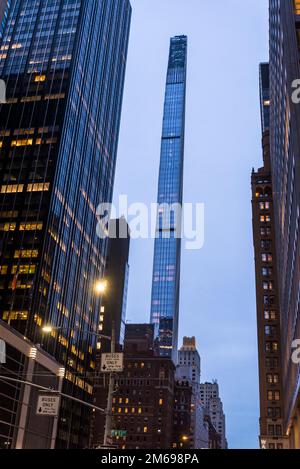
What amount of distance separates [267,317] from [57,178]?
201 ft

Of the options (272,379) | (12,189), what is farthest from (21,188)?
(272,379)

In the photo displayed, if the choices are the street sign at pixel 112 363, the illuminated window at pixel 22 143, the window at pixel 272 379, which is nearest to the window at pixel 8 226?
the illuminated window at pixel 22 143

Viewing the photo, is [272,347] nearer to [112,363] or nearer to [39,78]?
[39,78]

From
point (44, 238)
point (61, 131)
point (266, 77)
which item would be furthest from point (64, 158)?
point (266, 77)

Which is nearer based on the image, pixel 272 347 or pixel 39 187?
pixel 39 187

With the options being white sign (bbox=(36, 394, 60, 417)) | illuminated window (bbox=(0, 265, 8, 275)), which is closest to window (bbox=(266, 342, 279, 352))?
illuminated window (bbox=(0, 265, 8, 275))

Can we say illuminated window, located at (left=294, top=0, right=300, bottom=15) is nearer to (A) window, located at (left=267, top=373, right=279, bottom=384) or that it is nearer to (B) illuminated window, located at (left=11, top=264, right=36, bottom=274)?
(B) illuminated window, located at (left=11, top=264, right=36, bottom=274)

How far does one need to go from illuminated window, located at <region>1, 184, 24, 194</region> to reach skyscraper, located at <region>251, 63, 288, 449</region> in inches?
2460

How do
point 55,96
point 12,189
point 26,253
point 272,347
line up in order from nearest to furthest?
point 26,253, point 12,189, point 272,347, point 55,96

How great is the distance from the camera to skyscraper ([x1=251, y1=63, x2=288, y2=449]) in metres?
113

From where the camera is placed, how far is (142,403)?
183 meters

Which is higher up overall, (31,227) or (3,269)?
(31,227)

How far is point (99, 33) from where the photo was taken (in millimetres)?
153375
